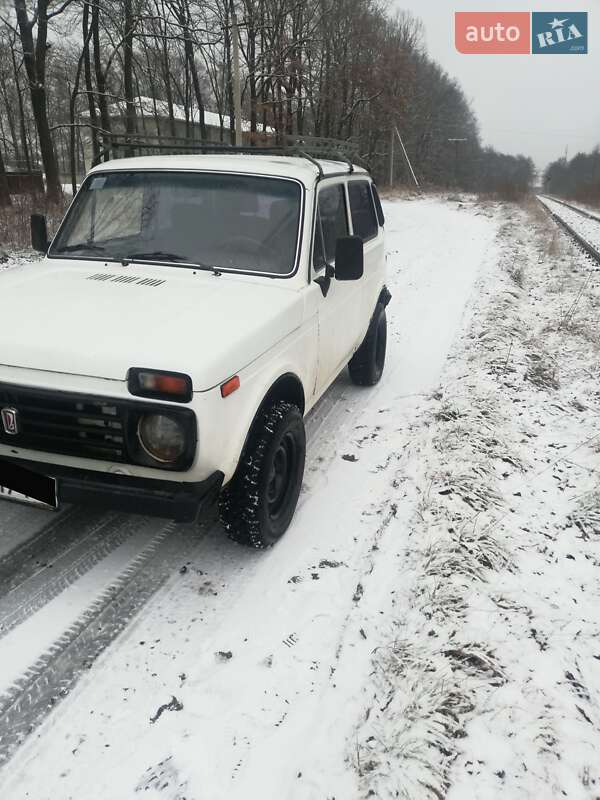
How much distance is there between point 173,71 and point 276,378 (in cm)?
3938

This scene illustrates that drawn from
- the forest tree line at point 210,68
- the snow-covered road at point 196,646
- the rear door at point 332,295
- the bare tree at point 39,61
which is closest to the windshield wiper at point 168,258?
the rear door at point 332,295

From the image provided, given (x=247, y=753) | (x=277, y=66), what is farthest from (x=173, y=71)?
(x=247, y=753)

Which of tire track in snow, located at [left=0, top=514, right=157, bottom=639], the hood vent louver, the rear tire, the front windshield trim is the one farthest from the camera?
the rear tire

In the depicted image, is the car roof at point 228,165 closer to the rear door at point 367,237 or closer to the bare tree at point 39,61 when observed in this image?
the rear door at point 367,237

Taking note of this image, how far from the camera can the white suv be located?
2.56m

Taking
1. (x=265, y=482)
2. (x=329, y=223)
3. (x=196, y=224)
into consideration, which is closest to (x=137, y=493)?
(x=265, y=482)

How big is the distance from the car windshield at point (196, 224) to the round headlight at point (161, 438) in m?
1.41

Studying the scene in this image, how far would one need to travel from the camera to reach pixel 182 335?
2730mm

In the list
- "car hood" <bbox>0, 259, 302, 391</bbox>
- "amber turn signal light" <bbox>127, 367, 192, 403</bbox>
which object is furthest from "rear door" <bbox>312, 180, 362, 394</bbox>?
"amber turn signal light" <bbox>127, 367, 192, 403</bbox>

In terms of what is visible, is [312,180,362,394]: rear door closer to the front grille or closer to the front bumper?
the front bumper

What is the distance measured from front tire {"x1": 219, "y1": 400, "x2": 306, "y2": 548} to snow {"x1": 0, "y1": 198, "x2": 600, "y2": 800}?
212 mm

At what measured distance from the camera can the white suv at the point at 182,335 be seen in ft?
8.39

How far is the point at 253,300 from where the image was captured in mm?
3273

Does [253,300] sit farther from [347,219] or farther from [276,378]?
[347,219]
